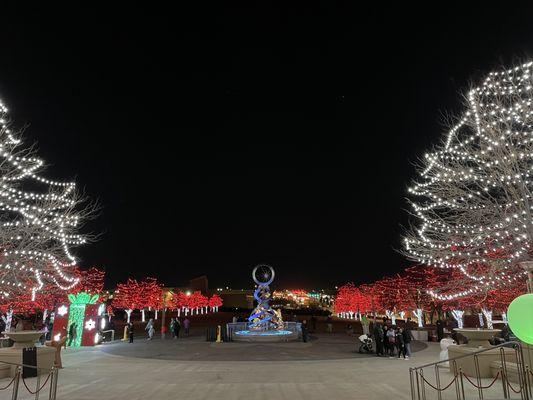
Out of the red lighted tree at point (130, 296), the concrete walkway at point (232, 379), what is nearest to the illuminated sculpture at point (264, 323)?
the concrete walkway at point (232, 379)

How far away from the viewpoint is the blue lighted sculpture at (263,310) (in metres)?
29.0

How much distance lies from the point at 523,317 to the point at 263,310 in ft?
79.3

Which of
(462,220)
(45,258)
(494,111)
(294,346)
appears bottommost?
(294,346)

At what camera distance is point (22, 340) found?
1241cm

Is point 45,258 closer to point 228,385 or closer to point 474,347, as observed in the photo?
point 228,385

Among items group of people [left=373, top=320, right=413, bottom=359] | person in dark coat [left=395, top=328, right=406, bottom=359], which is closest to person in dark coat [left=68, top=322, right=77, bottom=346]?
group of people [left=373, top=320, right=413, bottom=359]

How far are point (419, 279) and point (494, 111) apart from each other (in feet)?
128

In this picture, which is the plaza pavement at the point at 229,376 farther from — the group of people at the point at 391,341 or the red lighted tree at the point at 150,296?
the red lighted tree at the point at 150,296

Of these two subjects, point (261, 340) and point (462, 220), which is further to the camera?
point (261, 340)

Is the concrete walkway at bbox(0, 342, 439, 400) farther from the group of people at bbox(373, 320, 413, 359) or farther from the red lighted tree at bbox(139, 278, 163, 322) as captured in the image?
the red lighted tree at bbox(139, 278, 163, 322)

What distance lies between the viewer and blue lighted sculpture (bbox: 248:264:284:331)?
2900 centimetres

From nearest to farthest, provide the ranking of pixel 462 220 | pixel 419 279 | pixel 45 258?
pixel 462 220, pixel 45 258, pixel 419 279

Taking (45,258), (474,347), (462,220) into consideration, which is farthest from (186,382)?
(462,220)

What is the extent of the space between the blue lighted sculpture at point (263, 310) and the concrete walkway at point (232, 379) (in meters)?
12.7
